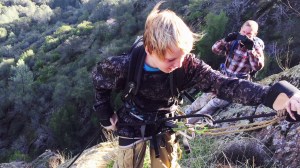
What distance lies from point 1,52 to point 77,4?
30370 mm

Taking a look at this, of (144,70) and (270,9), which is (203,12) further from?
(144,70)

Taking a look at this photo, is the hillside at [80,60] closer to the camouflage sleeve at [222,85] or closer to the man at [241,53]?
the man at [241,53]

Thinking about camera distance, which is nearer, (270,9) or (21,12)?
(270,9)

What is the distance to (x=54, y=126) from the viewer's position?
73.0ft

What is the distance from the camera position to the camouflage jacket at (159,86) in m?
2.26

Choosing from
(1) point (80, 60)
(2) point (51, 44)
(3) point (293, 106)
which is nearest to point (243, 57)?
(3) point (293, 106)

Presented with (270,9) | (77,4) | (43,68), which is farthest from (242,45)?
(77,4)

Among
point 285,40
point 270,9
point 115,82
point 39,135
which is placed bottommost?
point 39,135

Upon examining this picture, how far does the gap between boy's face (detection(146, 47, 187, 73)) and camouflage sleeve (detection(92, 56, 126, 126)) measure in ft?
0.85

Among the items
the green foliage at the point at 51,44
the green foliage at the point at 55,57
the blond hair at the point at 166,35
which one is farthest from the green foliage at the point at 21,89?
the blond hair at the point at 166,35

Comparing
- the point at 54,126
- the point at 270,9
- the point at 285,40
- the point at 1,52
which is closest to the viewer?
the point at 285,40

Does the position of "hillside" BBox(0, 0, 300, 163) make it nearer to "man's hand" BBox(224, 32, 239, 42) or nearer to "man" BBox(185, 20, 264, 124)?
"man" BBox(185, 20, 264, 124)

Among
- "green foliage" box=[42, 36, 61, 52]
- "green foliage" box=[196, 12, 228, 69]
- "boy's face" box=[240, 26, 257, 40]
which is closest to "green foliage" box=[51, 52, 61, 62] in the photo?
"green foliage" box=[42, 36, 61, 52]

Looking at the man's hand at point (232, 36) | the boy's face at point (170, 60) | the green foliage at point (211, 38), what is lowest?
the green foliage at point (211, 38)
